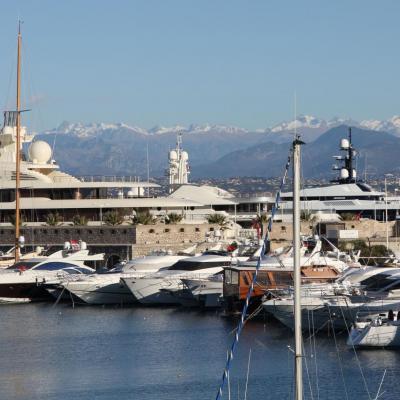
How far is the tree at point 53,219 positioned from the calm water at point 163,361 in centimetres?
2290

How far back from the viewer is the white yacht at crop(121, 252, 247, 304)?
188ft

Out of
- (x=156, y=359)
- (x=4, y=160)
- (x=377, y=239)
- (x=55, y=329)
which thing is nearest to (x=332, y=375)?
(x=156, y=359)

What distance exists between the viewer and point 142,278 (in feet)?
189

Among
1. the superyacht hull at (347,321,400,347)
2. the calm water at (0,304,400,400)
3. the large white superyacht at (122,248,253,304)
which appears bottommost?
the calm water at (0,304,400,400)

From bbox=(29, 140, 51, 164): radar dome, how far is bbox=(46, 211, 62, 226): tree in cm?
677

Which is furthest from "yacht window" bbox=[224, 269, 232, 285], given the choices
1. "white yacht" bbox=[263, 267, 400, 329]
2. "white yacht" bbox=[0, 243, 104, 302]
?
"white yacht" bbox=[0, 243, 104, 302]

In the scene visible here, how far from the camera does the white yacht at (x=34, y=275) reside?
60219mm

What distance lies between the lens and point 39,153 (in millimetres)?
84000

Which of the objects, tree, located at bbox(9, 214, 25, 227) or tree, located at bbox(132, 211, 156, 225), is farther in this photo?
tree, located at bbox(9, 214, 25, 227)

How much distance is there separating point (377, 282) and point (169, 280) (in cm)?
1186

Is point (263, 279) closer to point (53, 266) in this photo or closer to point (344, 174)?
point (53, 266)

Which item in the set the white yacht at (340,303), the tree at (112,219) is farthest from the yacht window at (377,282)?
Answer: the tree at (112,219)

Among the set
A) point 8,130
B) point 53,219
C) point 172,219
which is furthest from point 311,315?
point 8,130

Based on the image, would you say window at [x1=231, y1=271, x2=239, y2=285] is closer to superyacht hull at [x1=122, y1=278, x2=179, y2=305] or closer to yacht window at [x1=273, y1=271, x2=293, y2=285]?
yacht window at [x1=273, y1=271, x2=293, y2=285]
